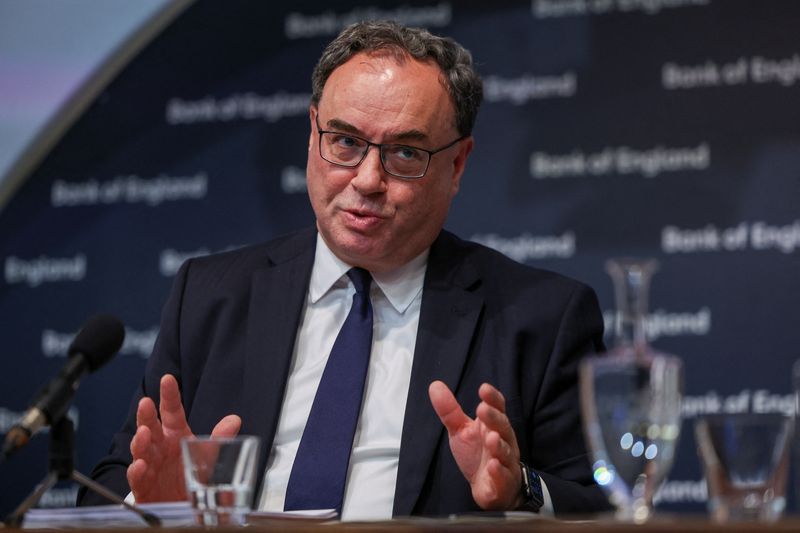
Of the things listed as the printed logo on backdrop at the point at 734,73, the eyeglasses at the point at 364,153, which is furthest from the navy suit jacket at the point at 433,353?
the printed logo on backdrop at the point at 734,73

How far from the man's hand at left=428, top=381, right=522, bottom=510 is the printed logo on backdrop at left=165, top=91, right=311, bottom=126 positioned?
2152mm

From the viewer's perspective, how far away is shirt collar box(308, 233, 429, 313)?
9.04 feet

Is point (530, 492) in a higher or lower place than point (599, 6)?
lower

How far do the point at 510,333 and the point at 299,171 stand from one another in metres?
1.53

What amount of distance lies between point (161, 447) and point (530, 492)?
2.22 ft

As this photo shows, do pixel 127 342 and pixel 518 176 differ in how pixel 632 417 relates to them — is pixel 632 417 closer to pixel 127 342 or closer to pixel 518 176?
pixel 518 176

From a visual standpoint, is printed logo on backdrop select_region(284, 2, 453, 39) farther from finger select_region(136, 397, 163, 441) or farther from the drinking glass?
the drinking glass

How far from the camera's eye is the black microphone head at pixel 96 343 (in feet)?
5.49

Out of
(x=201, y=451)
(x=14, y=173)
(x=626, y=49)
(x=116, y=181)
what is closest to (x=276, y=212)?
(x=116, y=181)

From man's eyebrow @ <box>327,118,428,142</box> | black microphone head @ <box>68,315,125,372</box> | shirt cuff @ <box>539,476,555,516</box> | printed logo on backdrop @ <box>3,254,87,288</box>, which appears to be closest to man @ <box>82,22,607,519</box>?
man's eyebrow @ <box>327,118,428,142</box>

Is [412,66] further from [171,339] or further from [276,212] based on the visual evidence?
[276,212]

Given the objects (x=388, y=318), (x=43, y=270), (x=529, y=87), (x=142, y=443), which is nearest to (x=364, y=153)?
(x=388, y=318)

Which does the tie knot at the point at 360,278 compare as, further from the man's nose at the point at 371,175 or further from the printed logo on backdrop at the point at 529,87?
the printed logo on backdrop at the point at 529,87

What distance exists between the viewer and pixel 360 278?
2734 millimetres
